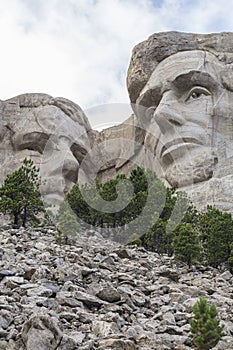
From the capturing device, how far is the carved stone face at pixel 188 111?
35656mm

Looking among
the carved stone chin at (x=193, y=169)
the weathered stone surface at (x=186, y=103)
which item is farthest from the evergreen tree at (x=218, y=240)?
the carved stone chin at (x=193, y=169)

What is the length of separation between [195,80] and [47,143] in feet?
32.4

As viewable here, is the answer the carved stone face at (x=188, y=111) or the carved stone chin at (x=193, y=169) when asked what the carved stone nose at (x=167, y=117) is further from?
the carved stone chin at (x=193, y=169)

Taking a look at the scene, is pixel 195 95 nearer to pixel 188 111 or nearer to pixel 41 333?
pixel 188 111

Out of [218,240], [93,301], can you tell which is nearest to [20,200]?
[218,240]

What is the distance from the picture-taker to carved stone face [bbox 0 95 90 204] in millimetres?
37250

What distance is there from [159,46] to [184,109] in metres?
5.25

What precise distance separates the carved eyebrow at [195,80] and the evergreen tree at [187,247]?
19.5m

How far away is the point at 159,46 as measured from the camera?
4034cm

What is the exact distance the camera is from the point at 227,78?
38.2 metres

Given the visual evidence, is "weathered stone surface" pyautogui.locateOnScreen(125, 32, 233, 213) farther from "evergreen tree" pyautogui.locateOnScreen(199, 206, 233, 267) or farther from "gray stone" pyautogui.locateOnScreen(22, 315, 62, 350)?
"gray stone" pyautogui.locateOnScreen(22, 315, 62, 350)

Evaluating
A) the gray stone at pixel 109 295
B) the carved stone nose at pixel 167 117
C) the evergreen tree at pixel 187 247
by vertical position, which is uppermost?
the carved stone nose at pixel 167 117

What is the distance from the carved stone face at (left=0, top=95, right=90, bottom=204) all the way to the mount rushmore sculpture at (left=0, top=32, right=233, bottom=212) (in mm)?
62

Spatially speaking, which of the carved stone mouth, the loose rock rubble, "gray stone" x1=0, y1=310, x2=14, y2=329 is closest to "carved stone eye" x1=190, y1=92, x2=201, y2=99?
the carved stone mouth
